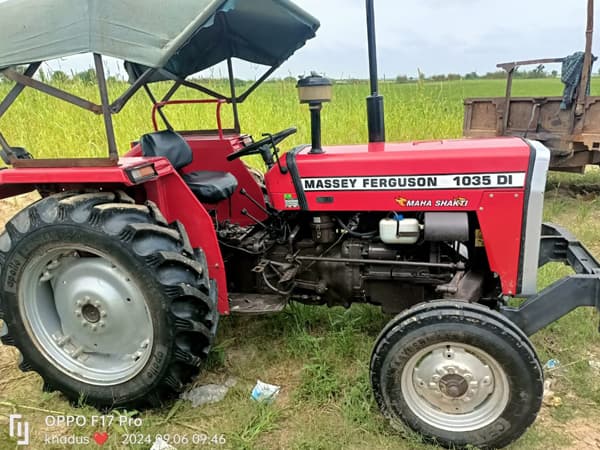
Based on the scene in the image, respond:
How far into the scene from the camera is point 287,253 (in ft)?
9.50

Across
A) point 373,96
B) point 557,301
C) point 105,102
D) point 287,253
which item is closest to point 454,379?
point 557,301

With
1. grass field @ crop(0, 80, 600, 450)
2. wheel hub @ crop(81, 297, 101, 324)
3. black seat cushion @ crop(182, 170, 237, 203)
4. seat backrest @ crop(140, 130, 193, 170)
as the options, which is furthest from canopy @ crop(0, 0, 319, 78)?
grass field @ crop(0, 80, 600, 450)

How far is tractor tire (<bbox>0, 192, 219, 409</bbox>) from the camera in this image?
2.26 m

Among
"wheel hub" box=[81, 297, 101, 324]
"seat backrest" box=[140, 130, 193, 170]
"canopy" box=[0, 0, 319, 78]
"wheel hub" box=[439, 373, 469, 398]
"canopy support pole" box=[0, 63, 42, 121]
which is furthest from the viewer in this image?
"seat backrest" box=[140, 130, 193, 170]

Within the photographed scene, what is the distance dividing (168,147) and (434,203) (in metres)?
1.61

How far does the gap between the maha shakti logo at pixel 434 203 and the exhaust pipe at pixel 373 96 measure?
466 mm

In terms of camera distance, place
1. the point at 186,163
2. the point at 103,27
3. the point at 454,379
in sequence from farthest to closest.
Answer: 1. the point at 186,163
2. the point at 454,379
3. the point at 103,27

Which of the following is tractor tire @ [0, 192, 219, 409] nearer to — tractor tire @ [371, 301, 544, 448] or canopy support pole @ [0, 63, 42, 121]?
canopy support pole @ [0, 63, 42, 121]

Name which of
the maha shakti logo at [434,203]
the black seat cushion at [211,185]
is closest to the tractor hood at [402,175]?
the maha shakti logo at [434,203]

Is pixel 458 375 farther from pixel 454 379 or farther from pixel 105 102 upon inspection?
pixel 105 102

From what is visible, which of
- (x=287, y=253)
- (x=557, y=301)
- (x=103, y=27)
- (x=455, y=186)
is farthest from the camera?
(x=287, y=253)

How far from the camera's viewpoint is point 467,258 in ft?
8.79

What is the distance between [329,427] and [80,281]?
4.75 feet

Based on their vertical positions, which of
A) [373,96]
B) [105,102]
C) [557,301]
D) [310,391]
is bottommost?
[310,391]
